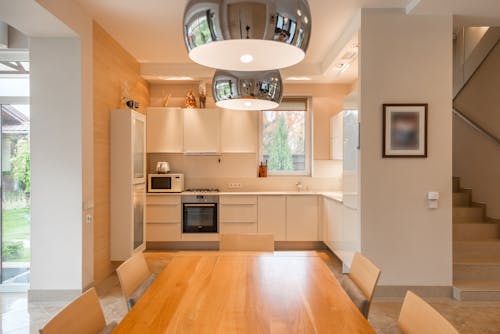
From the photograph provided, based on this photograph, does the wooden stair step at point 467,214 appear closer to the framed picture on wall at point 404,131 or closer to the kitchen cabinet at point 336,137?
the framed picture on wall at point 404,131

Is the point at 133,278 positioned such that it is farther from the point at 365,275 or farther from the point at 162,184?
the point at 162,184

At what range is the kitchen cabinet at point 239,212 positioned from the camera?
5637 millimetres

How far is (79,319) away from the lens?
1401 millimetres

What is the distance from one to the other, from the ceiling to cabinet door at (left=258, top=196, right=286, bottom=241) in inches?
74.7

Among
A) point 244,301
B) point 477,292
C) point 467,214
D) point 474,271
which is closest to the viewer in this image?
point 244,301

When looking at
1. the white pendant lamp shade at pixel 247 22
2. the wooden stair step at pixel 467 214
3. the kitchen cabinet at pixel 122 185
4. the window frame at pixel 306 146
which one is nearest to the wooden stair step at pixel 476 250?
the wooden stair step at pixel 467 214

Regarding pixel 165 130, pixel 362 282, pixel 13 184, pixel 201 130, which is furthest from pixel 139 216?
pixel 362 282

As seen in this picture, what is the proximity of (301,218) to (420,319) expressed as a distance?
4293 mm

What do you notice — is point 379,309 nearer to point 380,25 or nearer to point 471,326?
point 471,326

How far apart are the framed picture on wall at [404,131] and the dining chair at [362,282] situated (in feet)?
5.89

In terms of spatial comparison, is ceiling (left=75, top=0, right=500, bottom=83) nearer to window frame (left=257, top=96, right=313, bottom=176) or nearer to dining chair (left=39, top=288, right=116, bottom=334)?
window frame (left=257, top=96, right=313, bottom=176)

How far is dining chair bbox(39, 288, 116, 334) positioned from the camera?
1266 millimetres

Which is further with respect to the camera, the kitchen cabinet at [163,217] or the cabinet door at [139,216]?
the kitchen cabinet at [163,217]

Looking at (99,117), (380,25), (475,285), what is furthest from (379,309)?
(99,117)
